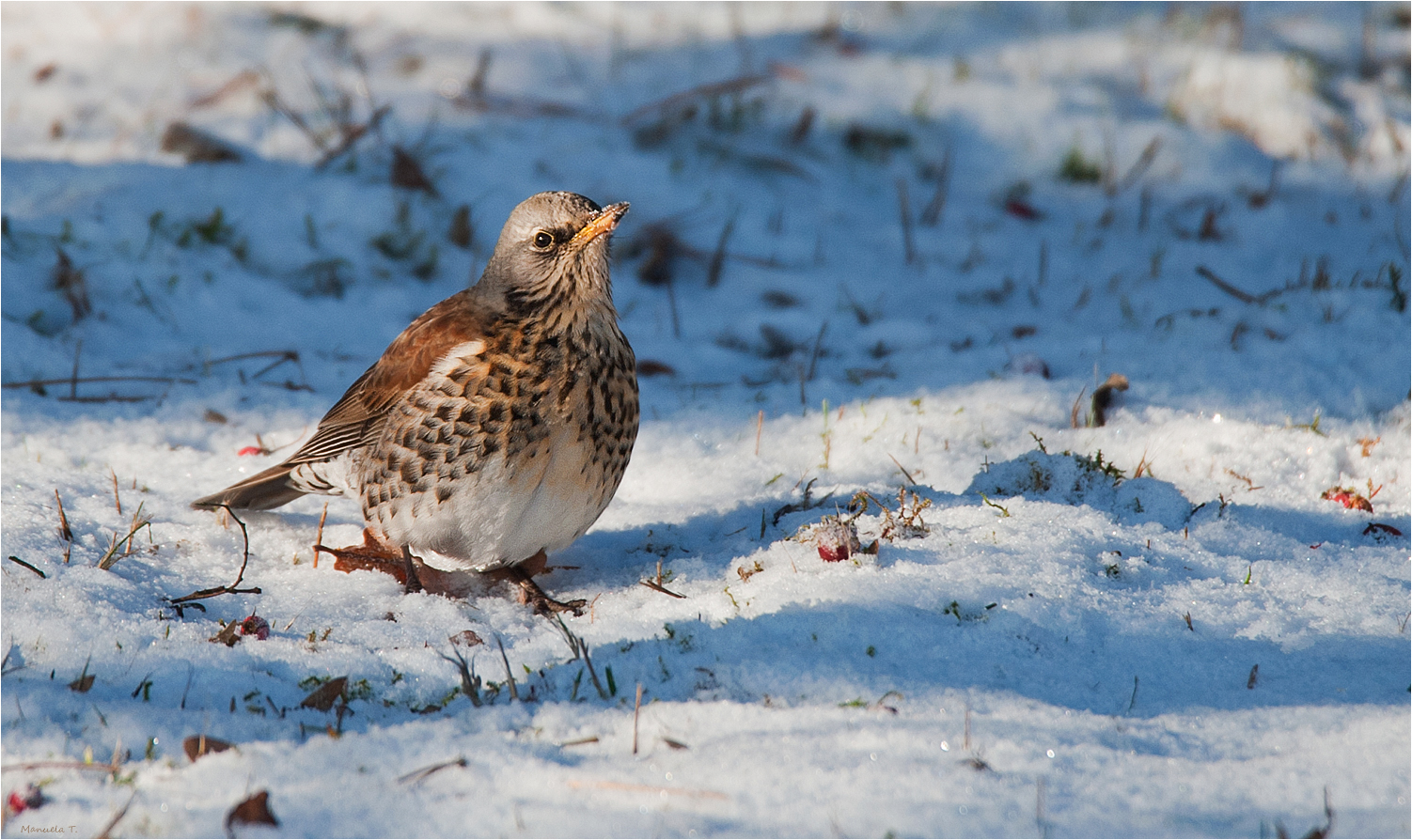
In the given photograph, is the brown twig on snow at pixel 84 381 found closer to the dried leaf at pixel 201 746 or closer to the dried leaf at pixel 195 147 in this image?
the dried leaf at pixel 195 147

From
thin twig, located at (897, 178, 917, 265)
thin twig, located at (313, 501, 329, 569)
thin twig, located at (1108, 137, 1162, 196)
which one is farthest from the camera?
thin twig, located at (1108, 137, 1162, 196)

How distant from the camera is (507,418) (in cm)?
371

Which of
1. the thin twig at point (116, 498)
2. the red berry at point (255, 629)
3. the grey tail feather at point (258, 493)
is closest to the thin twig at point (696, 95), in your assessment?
the grey tail feather at point (258, 493)

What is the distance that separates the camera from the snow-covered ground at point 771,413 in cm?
259

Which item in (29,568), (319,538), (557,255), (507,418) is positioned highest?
(557,255)

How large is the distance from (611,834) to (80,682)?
4.81 ft

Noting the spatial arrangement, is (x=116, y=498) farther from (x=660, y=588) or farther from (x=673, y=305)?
(x=673, y=305)

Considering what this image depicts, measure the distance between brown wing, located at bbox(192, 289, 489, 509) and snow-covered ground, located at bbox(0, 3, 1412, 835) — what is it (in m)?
0.12

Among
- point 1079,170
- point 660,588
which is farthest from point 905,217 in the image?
point 660,588

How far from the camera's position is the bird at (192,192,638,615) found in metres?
3.74

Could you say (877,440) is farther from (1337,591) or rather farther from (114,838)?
(114,838)

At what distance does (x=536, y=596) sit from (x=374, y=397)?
3.04 ft

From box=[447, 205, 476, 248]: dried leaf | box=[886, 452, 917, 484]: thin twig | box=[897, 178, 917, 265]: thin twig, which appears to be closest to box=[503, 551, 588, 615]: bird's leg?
box=[886, 452, 917, 484]: thin twig

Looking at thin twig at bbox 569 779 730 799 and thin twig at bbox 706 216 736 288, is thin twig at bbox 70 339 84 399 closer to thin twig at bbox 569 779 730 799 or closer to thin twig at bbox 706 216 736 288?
thin twig at bbox 706 216 736 288
